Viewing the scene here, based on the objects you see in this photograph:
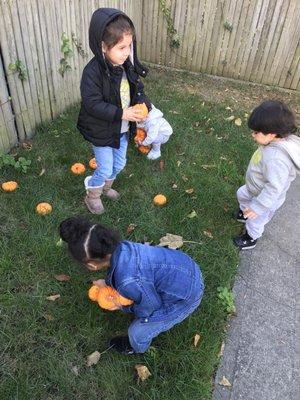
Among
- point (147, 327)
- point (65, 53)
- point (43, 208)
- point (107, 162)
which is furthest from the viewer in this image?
point (65, 53)

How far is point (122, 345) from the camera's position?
8.70ft

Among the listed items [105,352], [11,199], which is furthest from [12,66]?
[105,352]

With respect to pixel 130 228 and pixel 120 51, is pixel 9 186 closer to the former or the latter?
pixel 130 228

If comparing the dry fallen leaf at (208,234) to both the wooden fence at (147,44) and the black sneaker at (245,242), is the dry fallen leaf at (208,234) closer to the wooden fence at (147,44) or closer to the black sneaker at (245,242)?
the black sneaker at (245,242)

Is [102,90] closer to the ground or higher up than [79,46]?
higher up

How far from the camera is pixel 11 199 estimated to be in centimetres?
373

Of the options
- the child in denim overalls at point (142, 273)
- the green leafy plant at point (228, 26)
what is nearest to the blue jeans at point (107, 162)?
the child in denim overalls at point (142, 273)

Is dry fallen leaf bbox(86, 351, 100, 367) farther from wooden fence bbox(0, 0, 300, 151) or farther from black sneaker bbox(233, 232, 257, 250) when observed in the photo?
wooden fence bbox(0, 0, 300, 151)

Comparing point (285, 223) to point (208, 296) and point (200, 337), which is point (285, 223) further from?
point (200, 337)

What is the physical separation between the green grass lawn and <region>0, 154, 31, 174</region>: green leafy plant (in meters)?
0.06

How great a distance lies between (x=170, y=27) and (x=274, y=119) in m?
4.31

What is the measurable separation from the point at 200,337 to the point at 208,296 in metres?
0.38

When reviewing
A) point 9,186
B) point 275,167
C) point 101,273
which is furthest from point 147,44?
point 101,273

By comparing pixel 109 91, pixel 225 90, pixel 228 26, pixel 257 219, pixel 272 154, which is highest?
pixel 109 91
